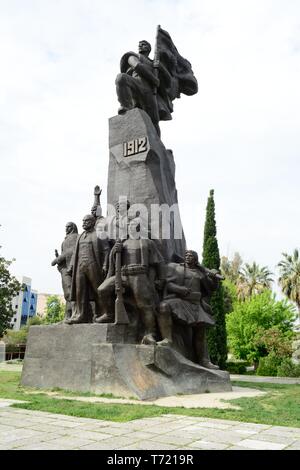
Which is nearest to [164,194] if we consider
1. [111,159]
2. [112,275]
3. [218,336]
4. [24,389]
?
[111,159]

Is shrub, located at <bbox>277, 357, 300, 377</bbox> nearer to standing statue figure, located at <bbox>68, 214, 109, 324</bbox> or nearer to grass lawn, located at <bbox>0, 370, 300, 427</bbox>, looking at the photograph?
grass lawn, located at <bbox>0, 370, 300, 427</bbox>

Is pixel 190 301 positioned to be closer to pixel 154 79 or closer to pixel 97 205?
pixel 97 205

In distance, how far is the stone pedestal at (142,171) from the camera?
9.87 metres

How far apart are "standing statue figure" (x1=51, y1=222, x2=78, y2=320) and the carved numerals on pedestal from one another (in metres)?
2.05

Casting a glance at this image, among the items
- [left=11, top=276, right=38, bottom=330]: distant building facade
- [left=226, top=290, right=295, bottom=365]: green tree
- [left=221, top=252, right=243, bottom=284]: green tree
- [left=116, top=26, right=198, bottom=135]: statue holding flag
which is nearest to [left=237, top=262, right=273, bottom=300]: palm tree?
[left=221, top=252, right=243, bottom=284]: green tree

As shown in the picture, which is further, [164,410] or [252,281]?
[252,281]

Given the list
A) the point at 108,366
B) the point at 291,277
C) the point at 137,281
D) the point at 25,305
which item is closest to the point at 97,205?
the point at 137,281

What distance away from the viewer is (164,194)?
10.2 metres

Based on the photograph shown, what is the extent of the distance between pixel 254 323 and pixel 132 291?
1845cm

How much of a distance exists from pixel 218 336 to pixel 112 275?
12078 mm

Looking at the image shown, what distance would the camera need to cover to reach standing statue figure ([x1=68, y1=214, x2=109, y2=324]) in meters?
8.84

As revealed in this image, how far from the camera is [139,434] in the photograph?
432cm
